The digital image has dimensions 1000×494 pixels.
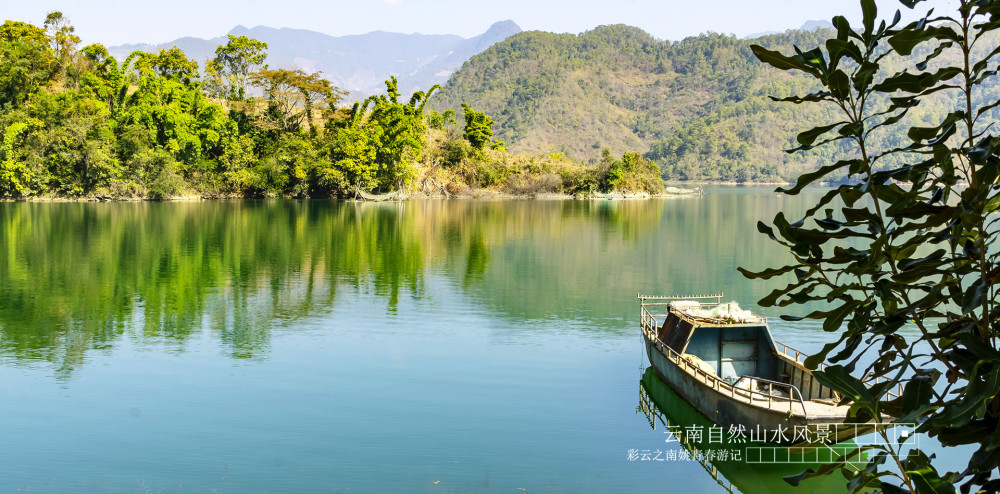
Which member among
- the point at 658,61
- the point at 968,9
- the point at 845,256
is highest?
the point at 658,61

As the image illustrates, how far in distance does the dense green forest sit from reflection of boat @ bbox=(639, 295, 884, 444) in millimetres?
46656

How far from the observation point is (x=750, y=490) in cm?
888

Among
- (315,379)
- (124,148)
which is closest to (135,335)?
(315,379)

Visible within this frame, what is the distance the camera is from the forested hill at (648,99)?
436ft

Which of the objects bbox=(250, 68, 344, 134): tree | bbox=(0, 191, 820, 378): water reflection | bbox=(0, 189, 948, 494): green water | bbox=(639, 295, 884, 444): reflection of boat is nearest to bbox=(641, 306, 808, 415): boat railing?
bbox=(639, 295, 884, 444): reflection of boat

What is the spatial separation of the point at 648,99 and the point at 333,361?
153 m

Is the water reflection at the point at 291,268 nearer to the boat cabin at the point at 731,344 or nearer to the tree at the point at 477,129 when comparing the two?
the boat cabin at the point at 731,344

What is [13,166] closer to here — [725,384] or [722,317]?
[722,317]

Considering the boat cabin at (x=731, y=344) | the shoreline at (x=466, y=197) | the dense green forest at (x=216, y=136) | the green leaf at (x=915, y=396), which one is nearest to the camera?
the green leaf at (x=915, y=396)

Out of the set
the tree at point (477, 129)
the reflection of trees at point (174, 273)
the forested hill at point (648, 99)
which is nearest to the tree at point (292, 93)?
the tree at point (477, 129)

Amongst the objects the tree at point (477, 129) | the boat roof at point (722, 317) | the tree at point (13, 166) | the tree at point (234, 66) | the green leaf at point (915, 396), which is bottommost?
the boat roof at point (722, 317)

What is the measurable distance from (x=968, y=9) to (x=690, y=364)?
9146 millimetres

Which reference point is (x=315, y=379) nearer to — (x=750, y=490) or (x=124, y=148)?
(x=750, y=490)

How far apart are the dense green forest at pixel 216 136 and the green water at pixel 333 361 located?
20.8m
